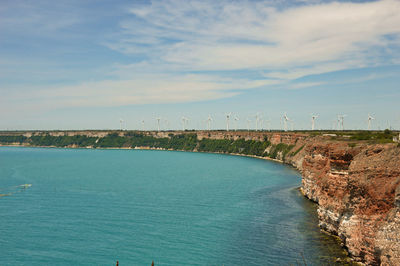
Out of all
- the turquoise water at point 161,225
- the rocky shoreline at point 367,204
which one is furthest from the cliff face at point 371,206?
the turquoise water at point 161,225

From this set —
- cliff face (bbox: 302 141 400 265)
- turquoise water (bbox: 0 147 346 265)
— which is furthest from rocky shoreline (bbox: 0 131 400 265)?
turquoise water (bbox: 0 147 346 265)

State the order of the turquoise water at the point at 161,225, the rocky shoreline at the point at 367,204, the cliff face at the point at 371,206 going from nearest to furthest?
the cliff face at the point at 371,206 < the rocky shoreline at the point at 367,204 < the turquoise water at the point at 161,225

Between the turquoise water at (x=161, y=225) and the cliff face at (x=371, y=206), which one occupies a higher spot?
the cliff face at (x=371, y=206)

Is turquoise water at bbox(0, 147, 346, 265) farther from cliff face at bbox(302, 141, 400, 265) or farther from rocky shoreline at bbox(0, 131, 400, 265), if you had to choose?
cliff face at bbox(302, 141, 400, 265)

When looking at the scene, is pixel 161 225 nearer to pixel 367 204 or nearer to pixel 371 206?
pixel 367 204

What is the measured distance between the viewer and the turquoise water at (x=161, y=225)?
141ft

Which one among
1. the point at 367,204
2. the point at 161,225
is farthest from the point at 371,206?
the point at 161,225

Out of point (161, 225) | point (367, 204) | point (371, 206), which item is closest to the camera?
point (371, 206)

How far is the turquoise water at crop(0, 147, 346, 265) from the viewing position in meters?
42.9

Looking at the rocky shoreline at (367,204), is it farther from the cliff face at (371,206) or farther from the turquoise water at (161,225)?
the turquoise water at (161,225)

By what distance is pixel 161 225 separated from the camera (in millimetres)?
56500

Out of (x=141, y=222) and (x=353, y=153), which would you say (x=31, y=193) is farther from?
(x=353, y=153)

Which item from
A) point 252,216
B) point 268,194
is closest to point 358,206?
point 252,216

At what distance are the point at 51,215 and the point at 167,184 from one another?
135 ft
